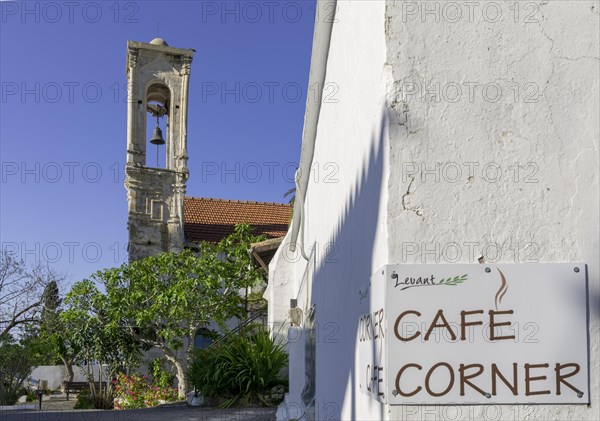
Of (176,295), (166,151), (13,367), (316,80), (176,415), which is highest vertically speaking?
(166,151)

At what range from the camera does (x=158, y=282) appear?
18609 millimetres

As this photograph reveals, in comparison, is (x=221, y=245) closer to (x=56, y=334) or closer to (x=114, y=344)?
(x=114, y=344)

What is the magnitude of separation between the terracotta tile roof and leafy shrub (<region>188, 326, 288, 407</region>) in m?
12.9

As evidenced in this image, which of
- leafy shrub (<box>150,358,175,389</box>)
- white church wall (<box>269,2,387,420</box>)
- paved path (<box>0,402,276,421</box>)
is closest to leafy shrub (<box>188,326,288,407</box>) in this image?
paved path (<box>0,402,276,421</box>)

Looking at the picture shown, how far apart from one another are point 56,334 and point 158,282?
5990 millimetres

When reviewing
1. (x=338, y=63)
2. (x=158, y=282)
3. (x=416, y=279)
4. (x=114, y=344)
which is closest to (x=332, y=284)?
(x=338, y=63)

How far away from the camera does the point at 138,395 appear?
635 inches

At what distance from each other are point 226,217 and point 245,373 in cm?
1631

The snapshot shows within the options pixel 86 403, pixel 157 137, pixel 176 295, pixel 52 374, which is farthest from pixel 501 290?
pixel 52 374

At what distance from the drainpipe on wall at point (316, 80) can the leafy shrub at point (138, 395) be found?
869 centimetres

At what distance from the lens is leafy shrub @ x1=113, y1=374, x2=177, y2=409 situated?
627 inches

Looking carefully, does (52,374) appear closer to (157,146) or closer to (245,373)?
(157,146)

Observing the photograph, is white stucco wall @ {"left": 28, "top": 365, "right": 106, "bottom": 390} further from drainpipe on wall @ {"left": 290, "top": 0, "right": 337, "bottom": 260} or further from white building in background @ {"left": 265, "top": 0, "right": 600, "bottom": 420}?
white building in background @ {"left": 265, "top": 0, "right": 600, "bottom": 420}

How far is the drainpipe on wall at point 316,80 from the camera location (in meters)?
4.88
